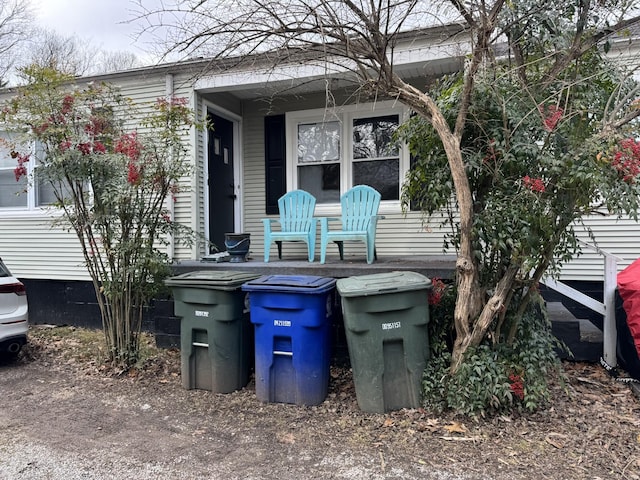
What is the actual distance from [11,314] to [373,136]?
467cm

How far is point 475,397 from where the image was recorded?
317cm

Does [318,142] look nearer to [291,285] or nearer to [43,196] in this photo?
[291,285]

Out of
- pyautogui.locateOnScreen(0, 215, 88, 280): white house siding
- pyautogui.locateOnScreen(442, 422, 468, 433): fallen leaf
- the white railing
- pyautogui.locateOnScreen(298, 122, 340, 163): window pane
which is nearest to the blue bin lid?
pyautogui.locateOnScreen(442, 422, 468, 433): fallen leaf

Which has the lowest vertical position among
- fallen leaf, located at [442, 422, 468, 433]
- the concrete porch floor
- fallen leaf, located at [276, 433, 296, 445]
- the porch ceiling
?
fallen leaf, located at [276, 433, 296, 445]

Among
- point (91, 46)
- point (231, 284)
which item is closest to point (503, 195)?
point (231, 284)

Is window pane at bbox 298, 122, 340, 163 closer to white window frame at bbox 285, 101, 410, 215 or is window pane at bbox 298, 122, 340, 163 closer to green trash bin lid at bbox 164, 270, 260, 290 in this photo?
white window frame at bbox 285, 101, 410, 215

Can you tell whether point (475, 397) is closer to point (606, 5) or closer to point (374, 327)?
point (374, 327)

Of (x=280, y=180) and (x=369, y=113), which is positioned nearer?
(x=369, y=113)

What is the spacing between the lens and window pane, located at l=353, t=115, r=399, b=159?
624 centimetres

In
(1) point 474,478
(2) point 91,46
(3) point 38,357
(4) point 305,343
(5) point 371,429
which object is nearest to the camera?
(1) point 474,478

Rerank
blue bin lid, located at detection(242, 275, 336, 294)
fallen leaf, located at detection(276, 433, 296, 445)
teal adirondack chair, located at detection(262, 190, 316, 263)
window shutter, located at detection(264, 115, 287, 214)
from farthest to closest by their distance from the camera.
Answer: window shutter, located at detection(264, 115, 287, 214) → teal adirondack chair, located at detection(262, 190, 316, 263) → blue bin lid, located at detection(242, 275, 336, 294) → fallen leaf, located at detection(276, 433, 296, 445)

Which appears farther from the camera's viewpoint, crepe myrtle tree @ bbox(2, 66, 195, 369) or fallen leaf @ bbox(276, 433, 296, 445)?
crepe myrtle tree @ bbox(2, 66, 195, 369)

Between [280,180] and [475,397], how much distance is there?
4.37 meters

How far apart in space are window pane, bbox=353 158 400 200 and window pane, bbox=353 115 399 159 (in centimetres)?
11
